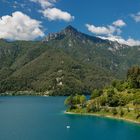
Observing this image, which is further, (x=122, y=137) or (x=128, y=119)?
(x=128, y=119)

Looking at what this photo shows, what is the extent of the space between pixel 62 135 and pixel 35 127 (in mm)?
22777

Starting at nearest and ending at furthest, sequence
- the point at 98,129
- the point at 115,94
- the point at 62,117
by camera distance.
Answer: the point at 98,129 → the point at 62,117 → the point at 115,94

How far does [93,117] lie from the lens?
589 ft

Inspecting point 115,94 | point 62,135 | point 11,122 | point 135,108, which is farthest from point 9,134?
point 115,94

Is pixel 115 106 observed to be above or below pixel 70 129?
above

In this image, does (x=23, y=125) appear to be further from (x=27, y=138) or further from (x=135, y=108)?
(x=135, y=108)

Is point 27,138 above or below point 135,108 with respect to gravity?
below

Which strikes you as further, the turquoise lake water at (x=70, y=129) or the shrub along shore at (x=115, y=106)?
the shrub along shore at (x=115, y=106)

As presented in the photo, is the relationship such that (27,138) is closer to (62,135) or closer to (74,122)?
(62,135)

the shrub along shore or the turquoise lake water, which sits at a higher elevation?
the shrub along shore

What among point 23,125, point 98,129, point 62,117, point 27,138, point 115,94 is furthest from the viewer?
point 115,94

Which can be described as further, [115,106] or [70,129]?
[115,106]

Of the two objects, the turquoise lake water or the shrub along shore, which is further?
the shrub along shore

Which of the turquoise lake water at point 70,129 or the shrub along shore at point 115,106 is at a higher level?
the shrub along shore at point 115,106
